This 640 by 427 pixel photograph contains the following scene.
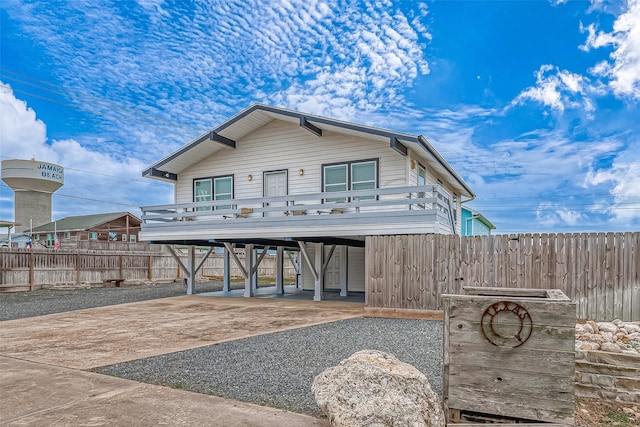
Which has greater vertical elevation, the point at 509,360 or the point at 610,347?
the point at 509,360

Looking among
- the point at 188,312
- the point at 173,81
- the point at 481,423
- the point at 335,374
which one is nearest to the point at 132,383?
the point at 335,374

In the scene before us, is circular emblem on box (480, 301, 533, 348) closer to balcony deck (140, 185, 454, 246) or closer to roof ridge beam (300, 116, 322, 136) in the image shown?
balcony deck (140, 185, 454, 246)

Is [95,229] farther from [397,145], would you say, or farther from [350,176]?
[397,145]

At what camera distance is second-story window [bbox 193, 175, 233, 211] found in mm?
15914

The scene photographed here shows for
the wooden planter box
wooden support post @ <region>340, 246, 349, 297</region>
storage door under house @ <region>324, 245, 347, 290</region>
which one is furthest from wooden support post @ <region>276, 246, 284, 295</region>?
the wooden planter box

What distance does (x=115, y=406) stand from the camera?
3.90 meters

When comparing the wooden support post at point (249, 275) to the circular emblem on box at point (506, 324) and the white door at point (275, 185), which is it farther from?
the circular emblem on box at point (506, 324)

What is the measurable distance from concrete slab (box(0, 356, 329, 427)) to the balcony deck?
24.0 ft

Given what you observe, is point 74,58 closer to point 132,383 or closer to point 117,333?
point 117,333

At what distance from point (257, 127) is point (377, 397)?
43.1 ft

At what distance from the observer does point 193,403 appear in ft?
13.0

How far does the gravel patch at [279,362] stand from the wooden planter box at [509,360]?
3.12ft

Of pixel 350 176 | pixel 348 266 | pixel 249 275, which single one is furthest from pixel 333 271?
pixel 350 176

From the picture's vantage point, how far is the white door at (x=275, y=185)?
14664 mm
